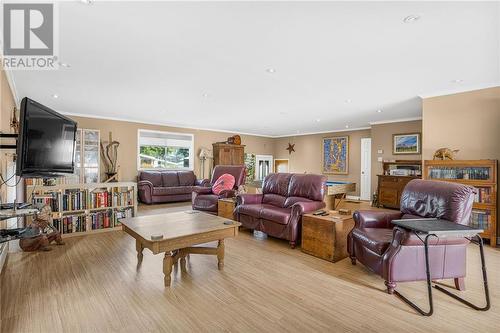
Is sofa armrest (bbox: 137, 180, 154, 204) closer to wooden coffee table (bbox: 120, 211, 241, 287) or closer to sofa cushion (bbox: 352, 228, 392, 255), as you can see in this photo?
wooden coffee table (bbox: 120, 211, 241, 287)

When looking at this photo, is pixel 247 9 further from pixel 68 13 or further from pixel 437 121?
pixel 437 121

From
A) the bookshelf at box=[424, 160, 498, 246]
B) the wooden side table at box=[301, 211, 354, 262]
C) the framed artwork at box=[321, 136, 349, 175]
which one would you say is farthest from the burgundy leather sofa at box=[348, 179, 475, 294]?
the framed artwork at box=[321, 136, 349, 175]

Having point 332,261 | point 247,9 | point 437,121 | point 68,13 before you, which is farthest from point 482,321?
point 68,13

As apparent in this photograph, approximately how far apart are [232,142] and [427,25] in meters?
6.88

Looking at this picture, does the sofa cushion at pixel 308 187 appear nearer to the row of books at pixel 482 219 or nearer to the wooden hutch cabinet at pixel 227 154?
the row of books at pixel 482 219

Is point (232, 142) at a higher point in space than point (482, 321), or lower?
higher

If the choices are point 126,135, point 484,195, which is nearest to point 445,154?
point 484,195

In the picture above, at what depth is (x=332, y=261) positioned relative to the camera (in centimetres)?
292

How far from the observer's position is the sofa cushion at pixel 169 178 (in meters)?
7.32

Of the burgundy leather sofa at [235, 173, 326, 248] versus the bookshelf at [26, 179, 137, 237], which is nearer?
the burgundy leather sofa at [235, 173, 326, 248]

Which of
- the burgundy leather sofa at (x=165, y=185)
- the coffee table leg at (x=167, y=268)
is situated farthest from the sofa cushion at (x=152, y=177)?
the coffee table leg at (x=167, y=268)

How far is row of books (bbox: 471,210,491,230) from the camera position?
3639 mm

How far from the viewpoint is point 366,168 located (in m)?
8.01

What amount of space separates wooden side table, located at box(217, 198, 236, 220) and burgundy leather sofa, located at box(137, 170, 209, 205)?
1995 millimetres
